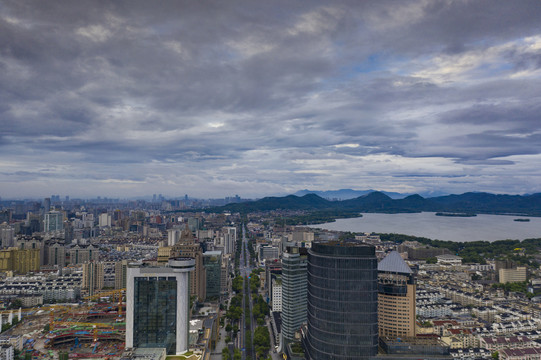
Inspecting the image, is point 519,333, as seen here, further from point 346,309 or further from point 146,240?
point 146,240

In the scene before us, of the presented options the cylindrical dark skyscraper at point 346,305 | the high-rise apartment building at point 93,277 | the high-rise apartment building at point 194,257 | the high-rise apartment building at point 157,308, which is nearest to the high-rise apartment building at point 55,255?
the high-rise apartment building at point 93,277

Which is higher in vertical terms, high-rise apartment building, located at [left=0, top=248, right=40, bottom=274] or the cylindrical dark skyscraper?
the cylindrical dark skyscraper

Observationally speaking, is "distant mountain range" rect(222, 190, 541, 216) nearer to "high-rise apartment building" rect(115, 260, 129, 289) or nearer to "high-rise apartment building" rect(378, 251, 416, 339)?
"high-rise apartment building" rect(115, 260, 129, 289)

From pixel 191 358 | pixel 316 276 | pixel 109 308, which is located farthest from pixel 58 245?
pixel 316 276

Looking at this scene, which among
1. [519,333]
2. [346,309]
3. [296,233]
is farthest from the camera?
[296,233]

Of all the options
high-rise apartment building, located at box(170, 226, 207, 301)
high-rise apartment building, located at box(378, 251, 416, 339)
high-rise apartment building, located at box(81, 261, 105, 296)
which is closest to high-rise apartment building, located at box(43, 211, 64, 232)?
high-rise apartment building, located at box(81, 261, 105, 296)
